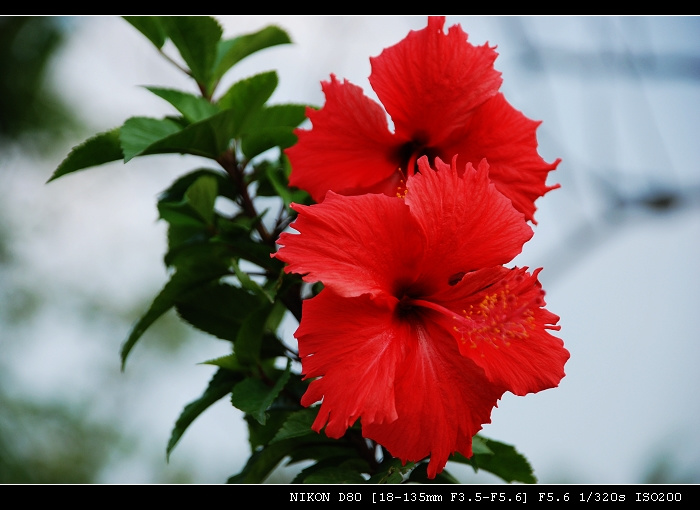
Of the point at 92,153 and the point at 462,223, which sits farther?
the point at 92,153

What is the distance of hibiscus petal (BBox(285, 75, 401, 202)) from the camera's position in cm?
86

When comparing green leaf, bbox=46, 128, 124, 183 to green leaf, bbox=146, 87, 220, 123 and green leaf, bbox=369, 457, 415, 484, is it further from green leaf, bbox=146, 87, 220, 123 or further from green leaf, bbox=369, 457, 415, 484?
green leaf, bbox=369, 457, 415, 484

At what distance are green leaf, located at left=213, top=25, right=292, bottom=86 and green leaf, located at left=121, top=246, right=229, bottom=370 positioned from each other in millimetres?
324

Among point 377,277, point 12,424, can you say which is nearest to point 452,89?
point 377,277

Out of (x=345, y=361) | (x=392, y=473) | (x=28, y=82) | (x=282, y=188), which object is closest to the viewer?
(x=345, y=361)

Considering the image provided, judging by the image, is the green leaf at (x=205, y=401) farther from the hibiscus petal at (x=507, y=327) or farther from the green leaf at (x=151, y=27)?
the green leaf at (x=151, y=27)

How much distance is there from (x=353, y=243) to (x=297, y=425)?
0.28 metres

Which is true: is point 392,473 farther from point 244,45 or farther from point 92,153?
point 244,45

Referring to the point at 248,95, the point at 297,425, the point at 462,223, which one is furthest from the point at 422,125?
the point at 297,425

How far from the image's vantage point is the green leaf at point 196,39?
1.04m

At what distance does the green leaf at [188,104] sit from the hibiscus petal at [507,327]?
480 mm

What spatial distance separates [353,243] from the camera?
2.29 feet
